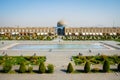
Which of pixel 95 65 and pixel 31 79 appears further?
pixel 95 65

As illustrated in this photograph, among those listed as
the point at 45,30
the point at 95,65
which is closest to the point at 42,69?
the point at 95,65

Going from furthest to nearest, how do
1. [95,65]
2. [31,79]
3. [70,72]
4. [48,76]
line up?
[95,65], [70,72], [48,76], [31,79]

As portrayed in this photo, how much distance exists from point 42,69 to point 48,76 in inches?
24.9

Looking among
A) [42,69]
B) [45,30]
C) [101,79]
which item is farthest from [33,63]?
[45,30]

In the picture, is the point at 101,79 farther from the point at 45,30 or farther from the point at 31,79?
the point at 45,30

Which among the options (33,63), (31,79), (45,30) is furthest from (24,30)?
(31,79)

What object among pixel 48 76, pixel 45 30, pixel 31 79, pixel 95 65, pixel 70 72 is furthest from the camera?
pixel 45 30

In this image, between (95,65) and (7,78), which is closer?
(7,78)

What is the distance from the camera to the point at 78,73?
9.20 m

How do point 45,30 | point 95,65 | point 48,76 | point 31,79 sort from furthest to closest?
point 45,30, point 95,65, point 48,76, point 31,79

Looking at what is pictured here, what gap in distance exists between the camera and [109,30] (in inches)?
2026

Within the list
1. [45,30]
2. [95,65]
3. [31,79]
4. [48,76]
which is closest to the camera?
[31,79]

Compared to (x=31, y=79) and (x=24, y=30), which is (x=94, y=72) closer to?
(x=31, y=79)

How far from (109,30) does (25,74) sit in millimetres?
44546
